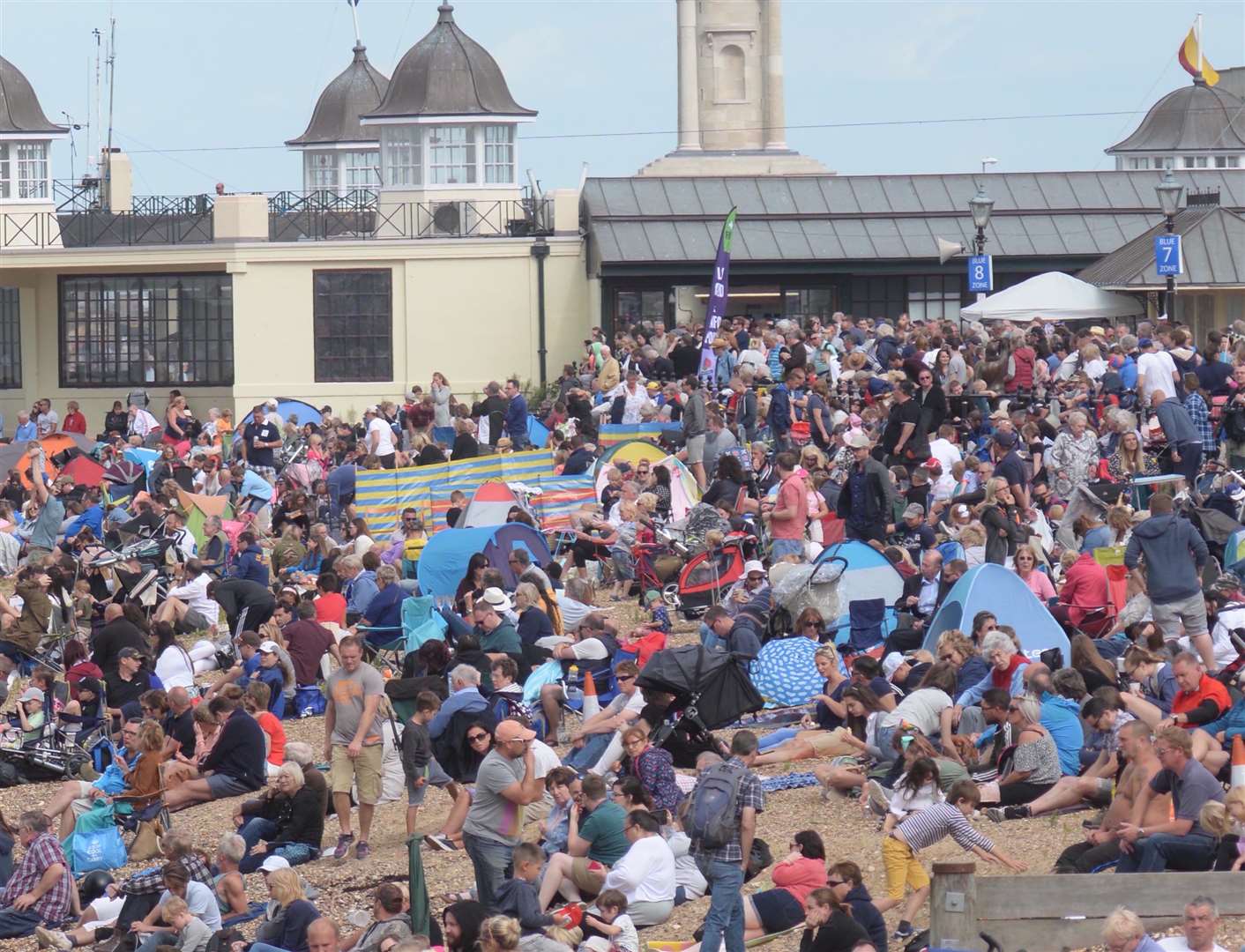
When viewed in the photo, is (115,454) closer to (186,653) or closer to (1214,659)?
(186,653)

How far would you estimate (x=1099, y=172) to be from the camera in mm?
36812

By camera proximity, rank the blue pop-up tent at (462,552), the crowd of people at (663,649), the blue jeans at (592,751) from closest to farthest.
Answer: the crowd of people at (663,649), the blue jeans at (592,751), the blue pop-up tent at (462,552)

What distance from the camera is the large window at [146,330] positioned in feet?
122

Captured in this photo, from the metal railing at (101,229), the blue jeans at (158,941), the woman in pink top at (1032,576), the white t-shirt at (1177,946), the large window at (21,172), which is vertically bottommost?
the blue jeans at (158,941)

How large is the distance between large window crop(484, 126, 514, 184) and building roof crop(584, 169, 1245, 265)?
163 cm

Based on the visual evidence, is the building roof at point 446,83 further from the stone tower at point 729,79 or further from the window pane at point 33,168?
the window pane at point 33,168

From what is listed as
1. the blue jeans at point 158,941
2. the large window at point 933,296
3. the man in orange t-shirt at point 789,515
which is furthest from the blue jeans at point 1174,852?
the large window at point 933,296

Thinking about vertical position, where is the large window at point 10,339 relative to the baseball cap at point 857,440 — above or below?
above

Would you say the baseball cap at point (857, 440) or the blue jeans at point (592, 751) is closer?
the blue jeans at point (592, 751)

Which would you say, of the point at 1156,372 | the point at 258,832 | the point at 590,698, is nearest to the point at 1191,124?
the point at 1156,372

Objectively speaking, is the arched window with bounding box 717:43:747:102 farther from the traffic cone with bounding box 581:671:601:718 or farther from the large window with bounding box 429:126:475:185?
the traffic cone with bounding box 581:671:601:718

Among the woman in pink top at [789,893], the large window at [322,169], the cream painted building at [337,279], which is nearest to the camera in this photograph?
the woman in pink top at [789,893]

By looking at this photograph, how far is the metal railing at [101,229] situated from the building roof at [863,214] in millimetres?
6586

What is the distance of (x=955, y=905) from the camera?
35.5ft
